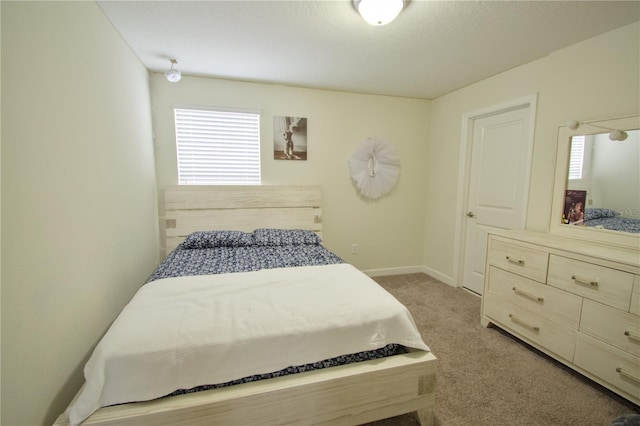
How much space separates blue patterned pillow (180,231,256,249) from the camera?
2420mm

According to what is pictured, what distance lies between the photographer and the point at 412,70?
8.27 feet

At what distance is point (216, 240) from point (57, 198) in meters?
1.32

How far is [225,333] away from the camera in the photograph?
1.10 m

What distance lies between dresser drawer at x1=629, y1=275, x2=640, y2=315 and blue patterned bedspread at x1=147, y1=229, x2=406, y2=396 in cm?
128

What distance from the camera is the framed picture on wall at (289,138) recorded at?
298 centimetres

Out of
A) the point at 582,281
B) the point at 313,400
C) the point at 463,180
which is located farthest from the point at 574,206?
the point at 313,400

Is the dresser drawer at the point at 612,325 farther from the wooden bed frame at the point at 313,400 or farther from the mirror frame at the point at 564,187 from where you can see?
the wooden bed frame at the point at 313,400

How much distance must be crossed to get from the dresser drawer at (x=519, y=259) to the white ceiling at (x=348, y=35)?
60.8 inches

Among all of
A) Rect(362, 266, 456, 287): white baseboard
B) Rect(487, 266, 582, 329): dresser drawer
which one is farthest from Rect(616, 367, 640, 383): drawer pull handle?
Rect(362, 266, 456, 287): white baseboard

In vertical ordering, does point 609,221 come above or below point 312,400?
above

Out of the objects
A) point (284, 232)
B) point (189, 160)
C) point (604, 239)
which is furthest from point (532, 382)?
point (189, 160)

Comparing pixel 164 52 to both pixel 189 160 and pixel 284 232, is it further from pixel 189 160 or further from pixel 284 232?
pixel 284 232

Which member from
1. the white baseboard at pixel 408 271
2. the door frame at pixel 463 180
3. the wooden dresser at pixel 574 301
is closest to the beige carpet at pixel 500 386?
the wooden dresser at pixel 574 301

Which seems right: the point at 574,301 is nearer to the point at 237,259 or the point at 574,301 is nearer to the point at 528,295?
the point at 528,295
